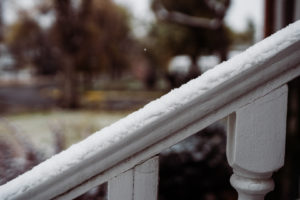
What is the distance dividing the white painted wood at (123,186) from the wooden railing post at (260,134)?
23 cm

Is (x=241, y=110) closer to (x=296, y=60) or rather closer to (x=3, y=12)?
(x=296, y=60)

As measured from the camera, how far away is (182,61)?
24.4 meters

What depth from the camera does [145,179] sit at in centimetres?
70

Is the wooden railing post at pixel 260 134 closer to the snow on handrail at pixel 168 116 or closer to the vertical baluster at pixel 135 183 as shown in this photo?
the snow on handrail at pixel 168 116

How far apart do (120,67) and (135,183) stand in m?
28.8

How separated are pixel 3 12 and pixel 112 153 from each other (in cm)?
1990

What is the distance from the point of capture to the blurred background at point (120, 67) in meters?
2.52

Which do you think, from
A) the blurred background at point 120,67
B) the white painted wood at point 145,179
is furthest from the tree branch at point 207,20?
the white painted wood at point 145,179

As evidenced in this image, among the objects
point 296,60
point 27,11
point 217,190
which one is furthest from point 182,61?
point 296,60

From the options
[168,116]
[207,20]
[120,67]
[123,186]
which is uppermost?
[120,67]

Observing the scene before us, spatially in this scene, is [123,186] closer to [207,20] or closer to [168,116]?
[168,116]

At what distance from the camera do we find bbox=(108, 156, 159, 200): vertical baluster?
69cm

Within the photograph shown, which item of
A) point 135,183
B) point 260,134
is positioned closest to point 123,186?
point 135,183

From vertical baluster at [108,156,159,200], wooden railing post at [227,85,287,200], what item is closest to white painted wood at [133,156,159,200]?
vertical baluster at [108,156,159,200]
